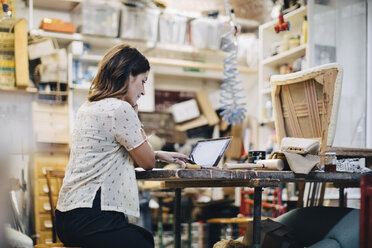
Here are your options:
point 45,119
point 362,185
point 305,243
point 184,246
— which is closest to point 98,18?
point 45,119

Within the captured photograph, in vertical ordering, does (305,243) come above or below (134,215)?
below

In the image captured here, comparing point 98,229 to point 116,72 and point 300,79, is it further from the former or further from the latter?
point 300,79

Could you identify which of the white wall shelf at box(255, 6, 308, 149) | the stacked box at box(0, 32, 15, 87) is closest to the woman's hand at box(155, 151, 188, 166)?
the white wall shelf at box(255, 6, 308, 149)

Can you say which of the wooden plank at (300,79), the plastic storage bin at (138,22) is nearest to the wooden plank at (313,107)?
the wooden plank at (300,79)

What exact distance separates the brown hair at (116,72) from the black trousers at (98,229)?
417mm

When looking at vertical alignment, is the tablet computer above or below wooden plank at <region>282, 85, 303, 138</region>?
below

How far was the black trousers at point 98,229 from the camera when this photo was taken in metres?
1.69

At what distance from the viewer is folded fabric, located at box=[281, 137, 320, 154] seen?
78.2 inches

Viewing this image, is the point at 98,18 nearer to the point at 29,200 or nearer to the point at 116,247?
the point at 29,200

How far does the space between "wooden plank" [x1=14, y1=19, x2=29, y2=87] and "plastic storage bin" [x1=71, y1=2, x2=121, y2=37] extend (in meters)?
0.67

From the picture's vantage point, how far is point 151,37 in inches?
221

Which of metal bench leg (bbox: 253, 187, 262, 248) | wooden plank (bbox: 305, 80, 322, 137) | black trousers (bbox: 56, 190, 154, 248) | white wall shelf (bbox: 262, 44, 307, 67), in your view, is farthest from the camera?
white wall shelf (bbox: 262, 44, 307, 67)

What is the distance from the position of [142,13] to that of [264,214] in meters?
2.81

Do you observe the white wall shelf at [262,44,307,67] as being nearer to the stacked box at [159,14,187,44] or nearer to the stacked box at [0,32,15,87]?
the stacked box at [159,14,187,44]
